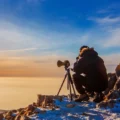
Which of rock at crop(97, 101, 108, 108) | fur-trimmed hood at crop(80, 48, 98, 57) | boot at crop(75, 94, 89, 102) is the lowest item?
rock at crop(97, 101, 108, 108)

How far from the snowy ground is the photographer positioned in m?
1.59

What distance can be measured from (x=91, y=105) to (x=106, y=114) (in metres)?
2.03

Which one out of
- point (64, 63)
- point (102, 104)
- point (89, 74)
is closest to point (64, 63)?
point (64, 63)

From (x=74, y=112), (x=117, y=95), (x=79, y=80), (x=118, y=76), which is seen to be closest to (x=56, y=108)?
(x=74, y=112)

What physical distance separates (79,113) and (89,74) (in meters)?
3.44

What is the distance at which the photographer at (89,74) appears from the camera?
18.2m

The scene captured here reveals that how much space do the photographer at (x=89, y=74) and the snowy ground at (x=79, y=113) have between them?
1589mm

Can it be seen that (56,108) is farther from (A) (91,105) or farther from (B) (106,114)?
(B) (106,114)

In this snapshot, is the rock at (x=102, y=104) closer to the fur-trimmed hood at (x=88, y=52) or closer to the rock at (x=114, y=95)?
the rock at (x=114, y=95)

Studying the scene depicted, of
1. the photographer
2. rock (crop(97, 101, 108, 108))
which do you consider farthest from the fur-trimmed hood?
rock (crop(97, 101, 108, 108))

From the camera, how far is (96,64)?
18.6 m

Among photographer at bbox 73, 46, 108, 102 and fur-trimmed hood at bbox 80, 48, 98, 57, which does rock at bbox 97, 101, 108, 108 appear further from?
fur-trimmed hood at bbox 80, 48, 98, 57

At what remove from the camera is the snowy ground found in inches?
592

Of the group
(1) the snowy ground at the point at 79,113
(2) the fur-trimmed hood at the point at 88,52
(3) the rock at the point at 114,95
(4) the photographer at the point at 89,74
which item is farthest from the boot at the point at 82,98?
(2) the fur-trimmed hood at the point at 88,52
